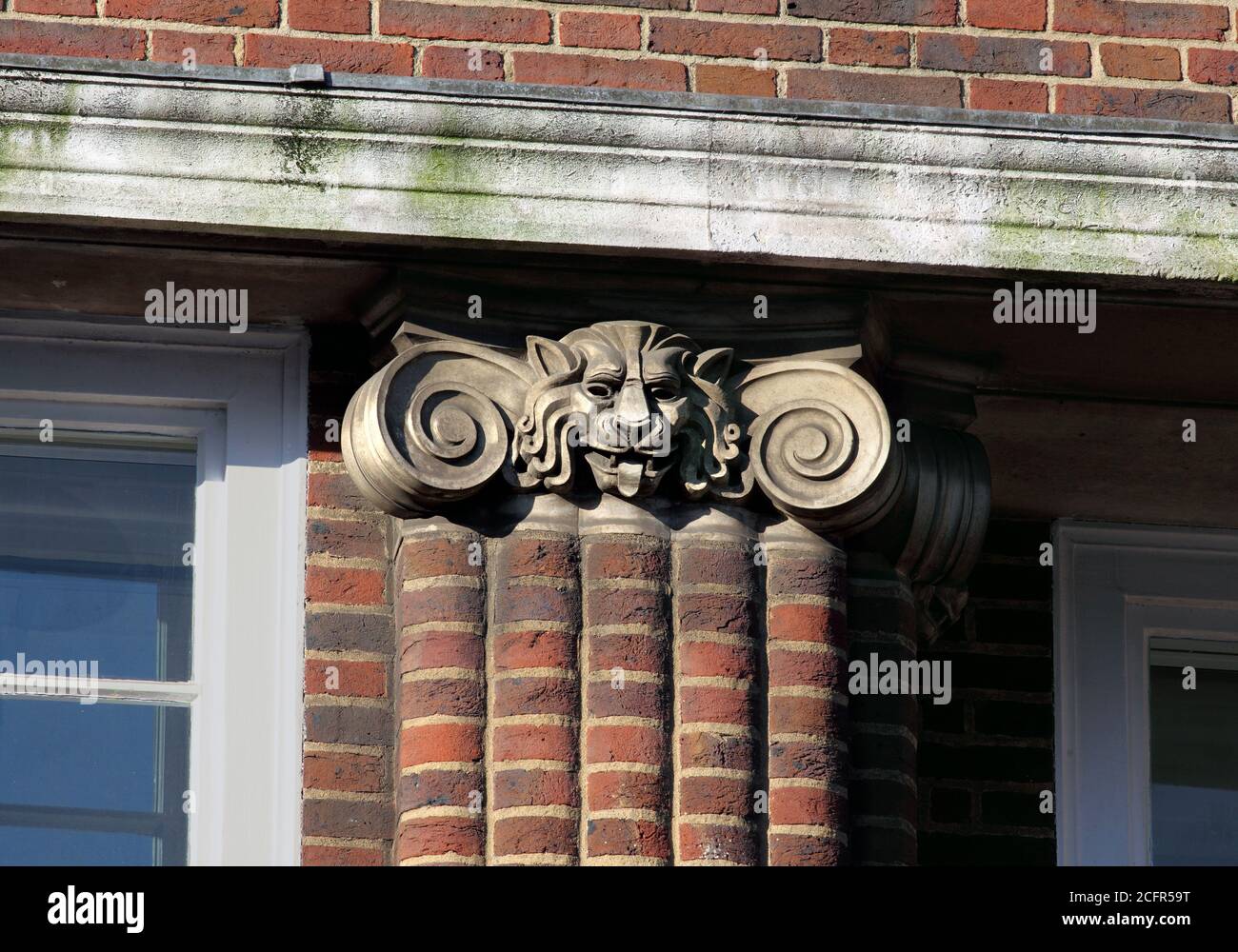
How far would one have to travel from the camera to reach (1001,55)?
5566 mm

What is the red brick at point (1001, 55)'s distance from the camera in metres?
5.56

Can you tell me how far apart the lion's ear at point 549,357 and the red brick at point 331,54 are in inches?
22.6

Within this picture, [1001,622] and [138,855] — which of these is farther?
[1001,622]

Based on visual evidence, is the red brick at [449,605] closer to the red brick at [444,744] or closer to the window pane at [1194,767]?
the red brick at [444,744]

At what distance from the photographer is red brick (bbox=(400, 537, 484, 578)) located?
207 inches

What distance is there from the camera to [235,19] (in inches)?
213

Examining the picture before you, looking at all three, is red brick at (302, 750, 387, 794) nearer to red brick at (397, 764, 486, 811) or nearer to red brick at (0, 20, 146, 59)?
red brick at (397, 764, 486, 811)

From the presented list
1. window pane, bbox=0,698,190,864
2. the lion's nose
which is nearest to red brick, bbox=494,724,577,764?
the lion's nose

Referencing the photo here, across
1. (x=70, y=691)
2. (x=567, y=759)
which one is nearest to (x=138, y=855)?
(x=70, y=691)

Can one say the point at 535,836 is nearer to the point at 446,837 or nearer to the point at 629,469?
the point at 446,837

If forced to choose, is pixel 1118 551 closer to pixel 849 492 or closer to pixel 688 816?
pixel 849 492

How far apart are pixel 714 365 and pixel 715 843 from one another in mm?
936

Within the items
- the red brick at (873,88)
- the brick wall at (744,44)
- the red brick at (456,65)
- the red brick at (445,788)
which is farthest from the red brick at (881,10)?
the red brick at (445,788)

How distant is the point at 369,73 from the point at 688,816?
1.52 metres
